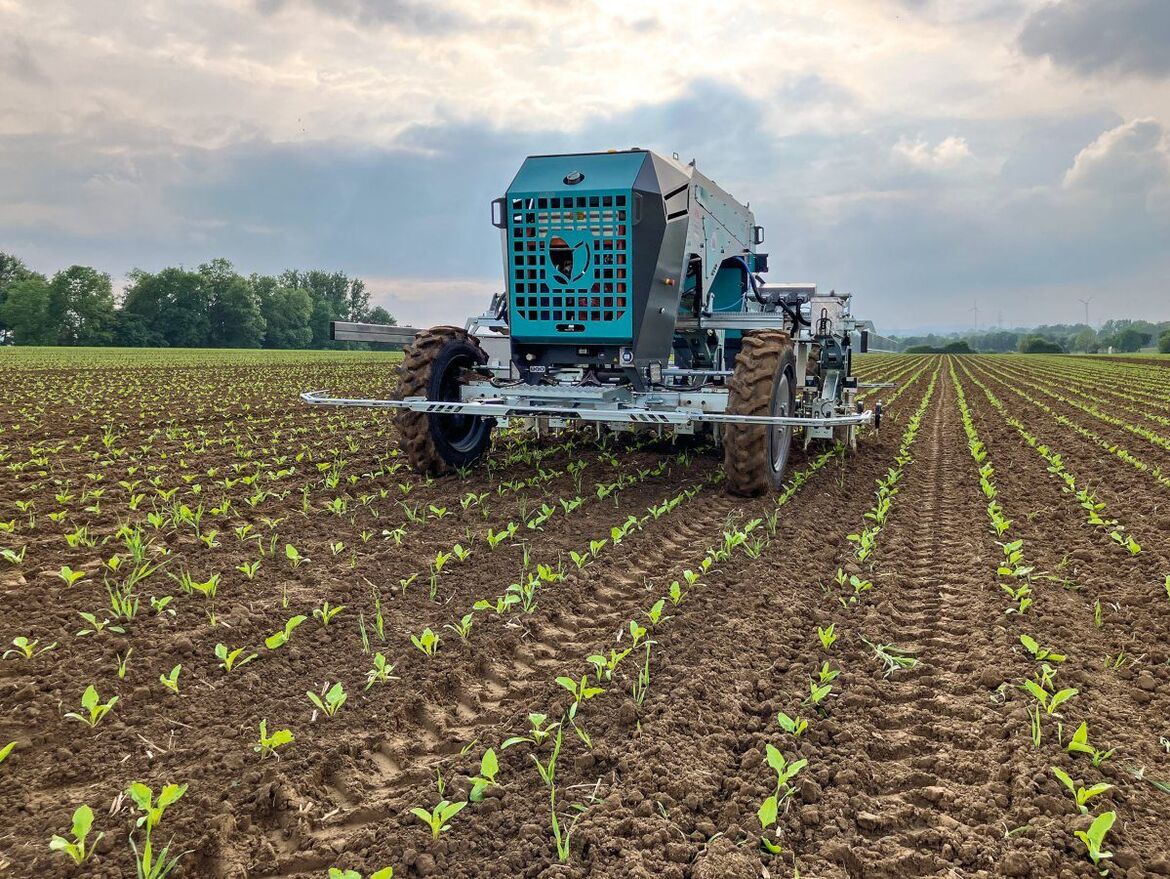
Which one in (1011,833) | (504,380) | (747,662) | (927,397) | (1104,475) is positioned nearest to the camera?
(1011,833)

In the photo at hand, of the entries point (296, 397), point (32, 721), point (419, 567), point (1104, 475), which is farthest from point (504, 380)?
point (296, 397)

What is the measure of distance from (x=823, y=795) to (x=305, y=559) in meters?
3.61

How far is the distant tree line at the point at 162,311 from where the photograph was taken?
66.7 meters

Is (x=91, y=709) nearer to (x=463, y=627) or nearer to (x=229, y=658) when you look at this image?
(x=229, y=658)

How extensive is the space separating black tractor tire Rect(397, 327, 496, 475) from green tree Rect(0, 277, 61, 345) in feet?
238

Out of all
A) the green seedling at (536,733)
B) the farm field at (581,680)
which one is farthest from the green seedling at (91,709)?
the green seedling at (536,733)

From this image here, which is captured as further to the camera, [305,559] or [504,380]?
[504,380]

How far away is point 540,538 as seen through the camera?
18.6 ft

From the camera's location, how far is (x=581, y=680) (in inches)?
135

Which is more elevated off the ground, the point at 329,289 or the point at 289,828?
the point at 329,289

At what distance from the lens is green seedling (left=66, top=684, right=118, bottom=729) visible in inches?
120

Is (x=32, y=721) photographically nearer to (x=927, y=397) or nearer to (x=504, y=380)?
(x=504, y=380)

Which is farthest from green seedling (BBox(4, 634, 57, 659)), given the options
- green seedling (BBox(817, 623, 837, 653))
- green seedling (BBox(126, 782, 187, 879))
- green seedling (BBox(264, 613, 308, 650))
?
green seedling (BBox(817, 623, 837, 653))

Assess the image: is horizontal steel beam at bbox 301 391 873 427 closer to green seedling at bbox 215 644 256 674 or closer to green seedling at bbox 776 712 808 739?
green seedling at bbox 776 712 808 739
